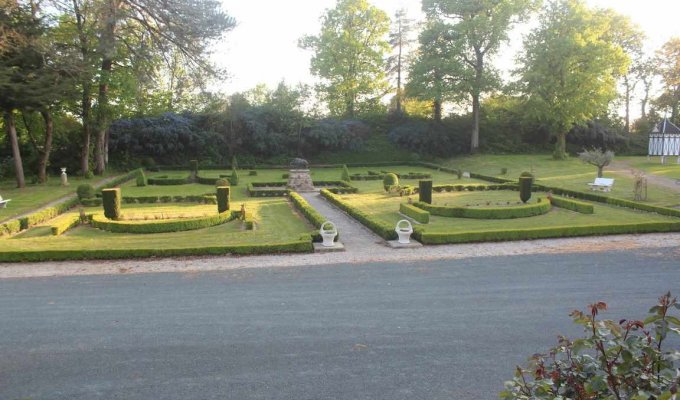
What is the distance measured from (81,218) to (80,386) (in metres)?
13.0

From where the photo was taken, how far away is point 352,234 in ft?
48.8

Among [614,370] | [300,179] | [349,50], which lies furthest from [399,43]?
[614,370]

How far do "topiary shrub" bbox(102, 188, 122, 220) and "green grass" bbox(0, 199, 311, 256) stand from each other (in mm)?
→ 801

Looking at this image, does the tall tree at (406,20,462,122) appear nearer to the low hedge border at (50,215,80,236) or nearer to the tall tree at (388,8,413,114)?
the tall tree at (388,8,413,114)

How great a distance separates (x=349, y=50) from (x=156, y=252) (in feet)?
120

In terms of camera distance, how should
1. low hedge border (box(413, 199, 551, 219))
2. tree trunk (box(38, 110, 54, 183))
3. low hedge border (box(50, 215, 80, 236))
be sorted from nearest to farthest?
low hedge border (box(50, 215, 80, 236))
low hedge border (box(413, 199, 551, 219))
tree trunk (box(38, 110, 54, 183))

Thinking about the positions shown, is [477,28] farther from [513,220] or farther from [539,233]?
[539,233]

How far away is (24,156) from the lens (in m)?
32.3

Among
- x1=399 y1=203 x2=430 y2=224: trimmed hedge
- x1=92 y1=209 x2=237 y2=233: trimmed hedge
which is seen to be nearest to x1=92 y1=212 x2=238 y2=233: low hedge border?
x1=92 y1=209 x2=237 y2=233: trimmed hedge

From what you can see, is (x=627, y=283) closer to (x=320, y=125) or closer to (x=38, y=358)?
(x=38, y=358)

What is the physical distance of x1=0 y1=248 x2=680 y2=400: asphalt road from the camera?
217 inches

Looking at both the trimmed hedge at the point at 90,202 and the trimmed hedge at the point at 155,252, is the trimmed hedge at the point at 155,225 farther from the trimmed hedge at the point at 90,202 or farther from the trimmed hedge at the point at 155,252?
the trimmed hedge at the point at 90,202

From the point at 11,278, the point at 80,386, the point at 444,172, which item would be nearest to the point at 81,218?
the point at 11,278

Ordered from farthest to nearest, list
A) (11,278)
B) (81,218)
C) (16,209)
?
1. (16,209)
2. (81,218)
3. (11,278)
